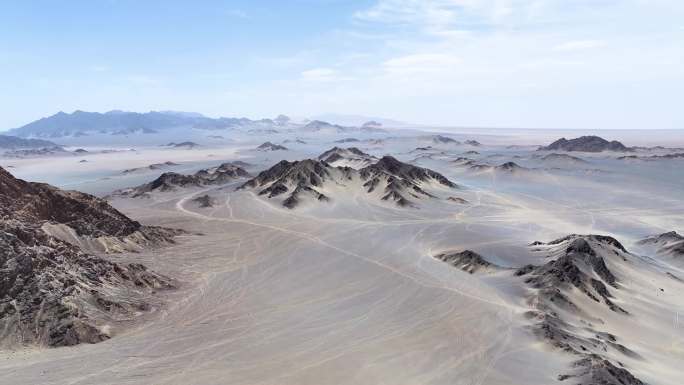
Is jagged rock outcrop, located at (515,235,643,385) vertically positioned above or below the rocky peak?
below

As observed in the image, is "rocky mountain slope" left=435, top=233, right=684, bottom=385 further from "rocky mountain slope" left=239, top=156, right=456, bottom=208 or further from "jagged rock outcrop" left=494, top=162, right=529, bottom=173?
"jagged rock outcrop" left=494, top=162, right=529, bottom=173

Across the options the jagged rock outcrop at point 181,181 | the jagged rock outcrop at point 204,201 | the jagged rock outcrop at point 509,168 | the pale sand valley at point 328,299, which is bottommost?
the pale sand valley at point 328,299

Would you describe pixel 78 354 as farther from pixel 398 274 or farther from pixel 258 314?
pixel 398 274

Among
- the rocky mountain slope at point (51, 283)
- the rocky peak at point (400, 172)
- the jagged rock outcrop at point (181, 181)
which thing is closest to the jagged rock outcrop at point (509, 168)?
the rocky peak at point (400, 172)

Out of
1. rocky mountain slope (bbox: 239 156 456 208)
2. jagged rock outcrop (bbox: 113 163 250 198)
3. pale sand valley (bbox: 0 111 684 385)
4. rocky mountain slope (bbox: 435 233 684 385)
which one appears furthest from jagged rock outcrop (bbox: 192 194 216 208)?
rocky mountain slope (bbox: 435 233 684 385)

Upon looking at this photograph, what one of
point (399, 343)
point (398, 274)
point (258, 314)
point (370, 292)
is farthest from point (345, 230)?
point (399, 343)

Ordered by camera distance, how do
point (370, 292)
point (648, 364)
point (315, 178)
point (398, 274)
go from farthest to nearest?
point (315, 178)
point (398, 274)
point (370, 292)
point (648, 364)

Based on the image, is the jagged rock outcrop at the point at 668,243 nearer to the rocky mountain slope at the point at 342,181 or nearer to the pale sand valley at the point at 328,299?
the pale sand valley at the point at 328,299
